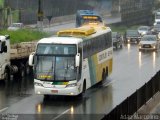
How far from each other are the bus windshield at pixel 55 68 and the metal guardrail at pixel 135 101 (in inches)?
141

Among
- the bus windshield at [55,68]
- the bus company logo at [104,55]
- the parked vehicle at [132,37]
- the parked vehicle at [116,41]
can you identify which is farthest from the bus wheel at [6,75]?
the parked vehicle at [132,37]

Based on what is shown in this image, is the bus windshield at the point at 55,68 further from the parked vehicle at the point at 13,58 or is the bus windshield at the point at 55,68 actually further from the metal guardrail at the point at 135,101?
the parked vehicle at the point at 13,58

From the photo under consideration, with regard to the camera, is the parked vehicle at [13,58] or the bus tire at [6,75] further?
the bus tire at [6,75]

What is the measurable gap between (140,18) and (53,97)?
2963 inches

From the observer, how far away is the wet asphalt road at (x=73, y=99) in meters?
26.4

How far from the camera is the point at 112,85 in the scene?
36.1 meters

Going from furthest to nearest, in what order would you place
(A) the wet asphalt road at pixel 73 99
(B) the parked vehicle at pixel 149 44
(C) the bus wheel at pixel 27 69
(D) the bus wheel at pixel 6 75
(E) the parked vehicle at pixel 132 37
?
1. (E) the parked vehicle at pixel 132 37
2. (B) the parked vehicle at pixel 149 44
3. (C) the bus wheel at pixel 27 69
4. (D) the bus wheel at pixel 6 75
5. (A) the wet asphalt road at pixel 73 99

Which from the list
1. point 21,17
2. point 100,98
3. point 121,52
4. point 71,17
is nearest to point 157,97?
point 100,98

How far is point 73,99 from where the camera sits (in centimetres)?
3081

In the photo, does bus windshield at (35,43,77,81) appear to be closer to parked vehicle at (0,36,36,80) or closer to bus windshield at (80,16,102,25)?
parked vehicle at (0,36,36,80)

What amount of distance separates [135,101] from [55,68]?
6293mm

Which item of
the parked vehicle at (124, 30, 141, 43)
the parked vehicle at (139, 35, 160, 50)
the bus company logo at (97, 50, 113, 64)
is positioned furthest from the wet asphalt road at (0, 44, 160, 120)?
the parked vehicle at (124, 30, 141, 43)

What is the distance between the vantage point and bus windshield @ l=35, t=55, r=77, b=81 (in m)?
29.5

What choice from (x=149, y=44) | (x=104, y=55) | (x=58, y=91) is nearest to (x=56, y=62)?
(x=58, y=91)
